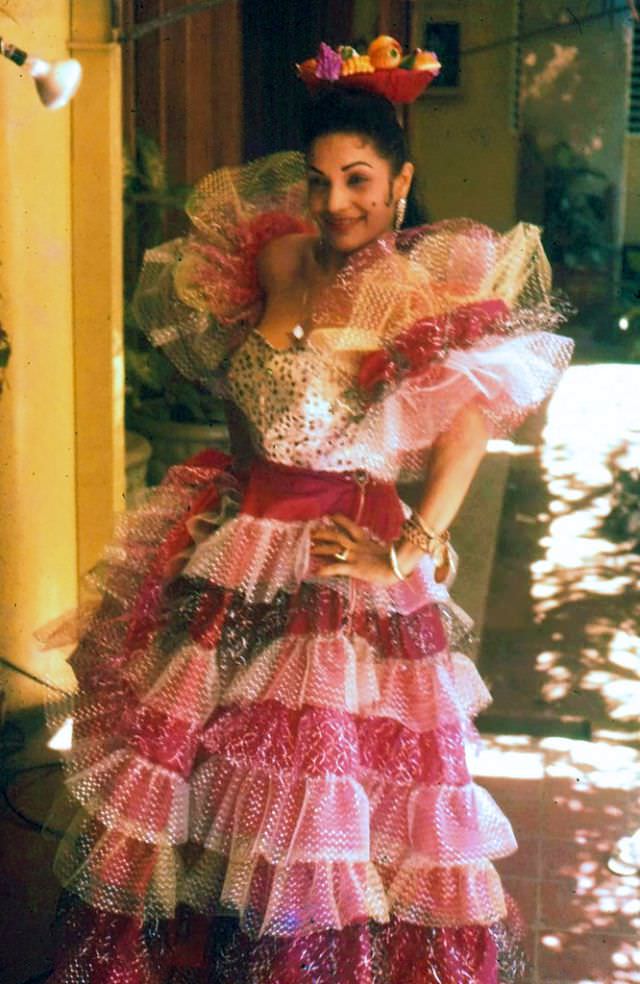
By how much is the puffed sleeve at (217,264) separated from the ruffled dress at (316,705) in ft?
0.55

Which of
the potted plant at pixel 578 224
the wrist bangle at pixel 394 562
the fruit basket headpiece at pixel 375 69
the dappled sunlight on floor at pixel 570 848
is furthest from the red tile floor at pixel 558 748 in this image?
the potted plant at pixel 578 224

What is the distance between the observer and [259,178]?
3.45m

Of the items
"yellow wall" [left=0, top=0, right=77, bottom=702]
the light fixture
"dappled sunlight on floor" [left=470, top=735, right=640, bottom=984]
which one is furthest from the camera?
"yellow wall" [left=0, top=0, right=77, bottom=702]

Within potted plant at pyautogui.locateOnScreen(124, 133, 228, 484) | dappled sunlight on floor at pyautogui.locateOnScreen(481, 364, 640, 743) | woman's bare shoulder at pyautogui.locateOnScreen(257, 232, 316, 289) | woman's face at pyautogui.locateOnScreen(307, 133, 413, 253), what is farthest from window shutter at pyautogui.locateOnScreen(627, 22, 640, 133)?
woman's face at pyautogui.locateOnScreen(307, 133, 413, 253)

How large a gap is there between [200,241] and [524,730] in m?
2.59

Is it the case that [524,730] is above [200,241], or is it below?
below

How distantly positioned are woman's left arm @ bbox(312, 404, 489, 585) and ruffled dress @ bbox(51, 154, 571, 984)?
4 centimetres

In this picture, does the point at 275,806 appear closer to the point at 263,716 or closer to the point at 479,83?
the point at 263,716

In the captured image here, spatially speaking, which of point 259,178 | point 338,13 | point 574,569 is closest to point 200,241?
point 259,178

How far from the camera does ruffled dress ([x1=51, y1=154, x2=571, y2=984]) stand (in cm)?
299

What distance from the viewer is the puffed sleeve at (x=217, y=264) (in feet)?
11.0

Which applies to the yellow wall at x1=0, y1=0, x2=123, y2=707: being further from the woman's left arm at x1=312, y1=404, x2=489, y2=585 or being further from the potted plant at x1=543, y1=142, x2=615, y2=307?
the potted plant at x1=543, y1=142, x2=615, y2=307

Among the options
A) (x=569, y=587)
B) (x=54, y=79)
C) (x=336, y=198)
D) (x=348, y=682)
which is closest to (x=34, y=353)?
(x=336, y=198)

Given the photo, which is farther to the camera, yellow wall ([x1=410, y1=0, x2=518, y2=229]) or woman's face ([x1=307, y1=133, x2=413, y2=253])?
yellow wall ([x1=410, y1=0, x2=518, y2=229])
